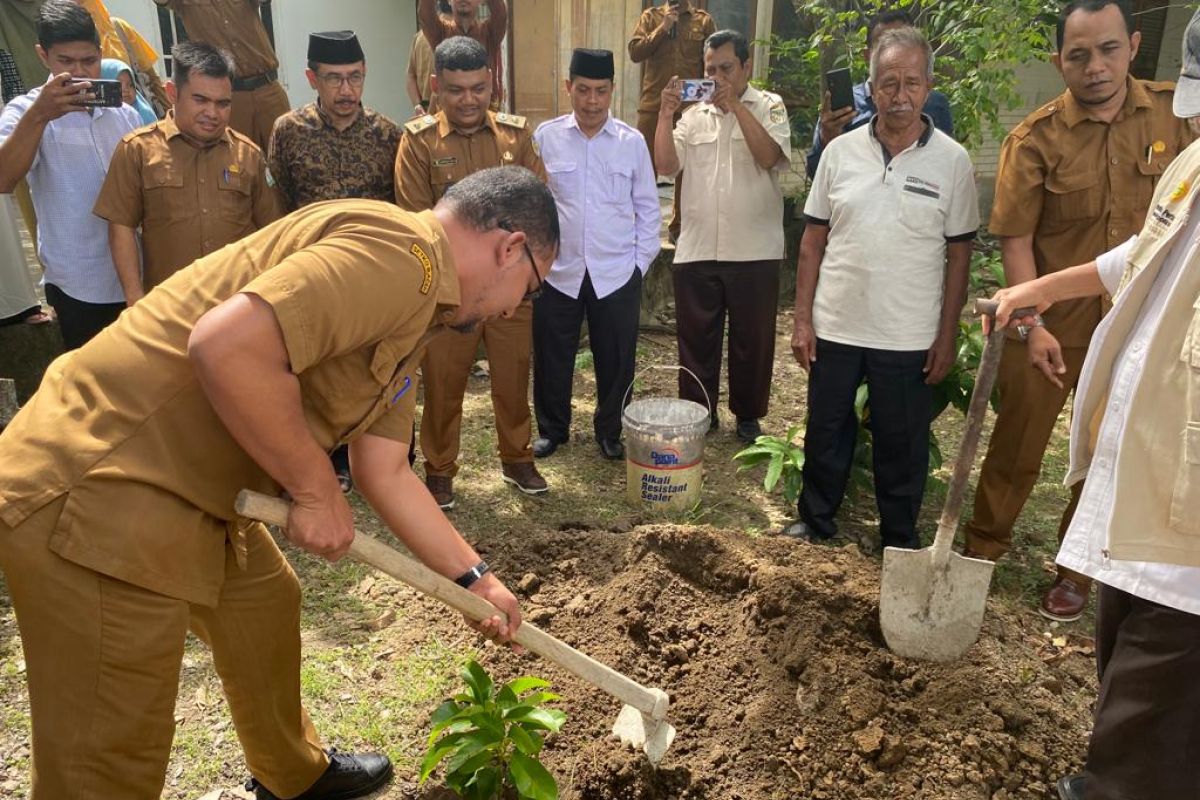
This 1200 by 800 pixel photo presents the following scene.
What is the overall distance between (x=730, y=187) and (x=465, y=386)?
1756 millimetres

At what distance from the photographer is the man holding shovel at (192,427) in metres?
1.74

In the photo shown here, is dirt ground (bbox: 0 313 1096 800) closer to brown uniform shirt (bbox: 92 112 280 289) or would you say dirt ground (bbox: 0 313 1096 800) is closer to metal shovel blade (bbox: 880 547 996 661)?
metal shovel blade (bbox: 880 547 996 661)

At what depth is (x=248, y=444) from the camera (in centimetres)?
178

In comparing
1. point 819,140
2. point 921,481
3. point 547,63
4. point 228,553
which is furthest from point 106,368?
point 547,63

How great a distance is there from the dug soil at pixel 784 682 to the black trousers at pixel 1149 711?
1.71 feet

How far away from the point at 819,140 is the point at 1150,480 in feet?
10.4

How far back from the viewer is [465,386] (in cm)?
450

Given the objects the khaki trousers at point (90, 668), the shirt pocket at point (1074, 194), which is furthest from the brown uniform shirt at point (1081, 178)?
the khaki trousers at point (90, 668)

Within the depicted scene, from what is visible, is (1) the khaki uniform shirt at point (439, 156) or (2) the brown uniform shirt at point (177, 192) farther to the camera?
(1) the khaki uniform shirt at point (439, 156)

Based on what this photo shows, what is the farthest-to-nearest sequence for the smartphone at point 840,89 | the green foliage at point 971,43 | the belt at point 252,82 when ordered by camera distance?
1. the green foliage at point 971,43
2. the belt at point 252,82
3. the smartphone at point 840,89

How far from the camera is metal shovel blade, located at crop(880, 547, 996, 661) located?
3068 mm

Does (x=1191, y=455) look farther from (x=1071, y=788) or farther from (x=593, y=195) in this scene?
(x=593, y=195)

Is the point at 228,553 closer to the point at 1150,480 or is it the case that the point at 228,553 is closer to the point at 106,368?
the point at 106,368

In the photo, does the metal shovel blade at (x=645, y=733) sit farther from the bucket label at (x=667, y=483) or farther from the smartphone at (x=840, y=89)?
the smartphone at (x=840, y=89)
